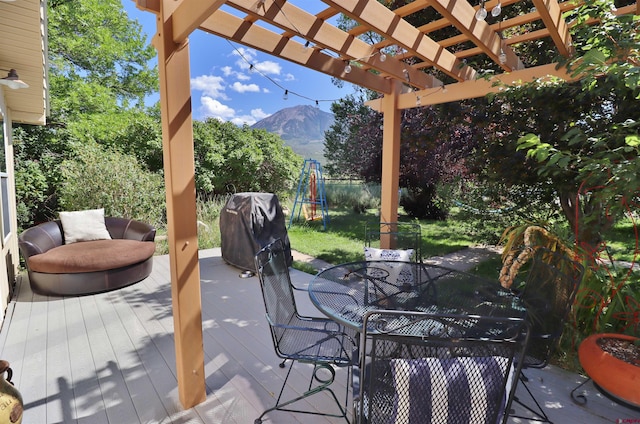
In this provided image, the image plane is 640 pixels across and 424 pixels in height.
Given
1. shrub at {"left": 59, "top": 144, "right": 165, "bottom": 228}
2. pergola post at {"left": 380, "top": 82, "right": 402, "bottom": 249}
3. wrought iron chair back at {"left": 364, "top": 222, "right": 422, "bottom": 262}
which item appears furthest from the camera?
shrub at {"left": 59, "top": 144, "right": 165, "bottom": 228}

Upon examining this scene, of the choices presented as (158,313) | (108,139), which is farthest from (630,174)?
(108,139)

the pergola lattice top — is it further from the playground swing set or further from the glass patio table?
the playground swing set

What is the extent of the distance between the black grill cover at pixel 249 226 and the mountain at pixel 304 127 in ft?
22.5

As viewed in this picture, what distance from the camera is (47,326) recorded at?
117 inches

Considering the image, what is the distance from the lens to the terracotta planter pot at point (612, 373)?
176 centimetres

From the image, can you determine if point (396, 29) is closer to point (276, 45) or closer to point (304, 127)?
point (276, 45)

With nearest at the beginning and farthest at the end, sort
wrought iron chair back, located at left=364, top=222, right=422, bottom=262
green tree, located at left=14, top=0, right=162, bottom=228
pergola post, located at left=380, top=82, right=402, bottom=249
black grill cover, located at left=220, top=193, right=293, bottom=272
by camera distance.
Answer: wrought iron chair back, located at left=364, top=222, right=422, bottom=262 < pergola post, located at left=380, top=82, right=402, bottom=249 < black grill cover, located at left=220, top=193, right=293, bottom=272 < green tree, located at left=14, top=0, right=162, bottom=228

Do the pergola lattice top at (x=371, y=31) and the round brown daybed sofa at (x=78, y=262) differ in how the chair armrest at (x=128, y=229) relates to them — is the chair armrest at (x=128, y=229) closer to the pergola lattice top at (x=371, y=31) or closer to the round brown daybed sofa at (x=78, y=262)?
the round brown daybed sofa at (x=78, y=262)

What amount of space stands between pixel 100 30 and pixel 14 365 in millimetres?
11928

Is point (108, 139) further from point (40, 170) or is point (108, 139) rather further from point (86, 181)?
point (86, 181)

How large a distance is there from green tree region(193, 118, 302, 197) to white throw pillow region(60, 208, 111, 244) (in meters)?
4.20

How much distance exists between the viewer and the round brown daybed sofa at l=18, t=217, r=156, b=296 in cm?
358

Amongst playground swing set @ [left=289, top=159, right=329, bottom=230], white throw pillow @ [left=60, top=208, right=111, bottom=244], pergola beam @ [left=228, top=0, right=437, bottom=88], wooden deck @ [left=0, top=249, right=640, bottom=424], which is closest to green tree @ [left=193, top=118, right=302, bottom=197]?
playground swing set @ [left=289, top=159, right=329, bottom=230]

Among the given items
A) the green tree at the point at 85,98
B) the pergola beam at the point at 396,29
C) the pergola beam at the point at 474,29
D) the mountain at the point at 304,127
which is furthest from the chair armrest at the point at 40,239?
the mountain at the point at 304,127
